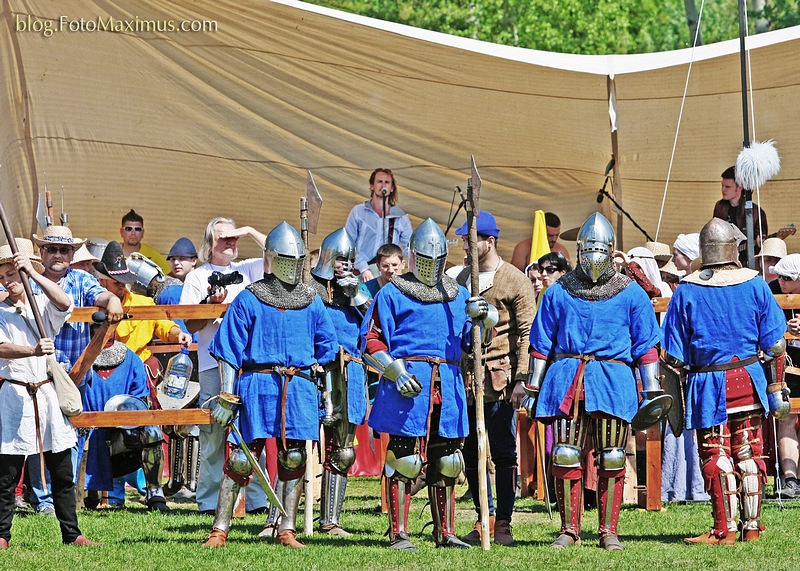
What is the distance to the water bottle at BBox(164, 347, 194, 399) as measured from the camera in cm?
948

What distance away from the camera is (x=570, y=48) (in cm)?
3231

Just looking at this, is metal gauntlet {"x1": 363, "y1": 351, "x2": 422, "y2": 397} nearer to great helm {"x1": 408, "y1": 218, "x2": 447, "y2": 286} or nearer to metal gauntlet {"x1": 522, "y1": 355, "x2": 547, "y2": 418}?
great helm {"x1": 408, "y1": 218, "x2": 447, "y2": 286}

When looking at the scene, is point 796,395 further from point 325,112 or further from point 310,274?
point 325,112

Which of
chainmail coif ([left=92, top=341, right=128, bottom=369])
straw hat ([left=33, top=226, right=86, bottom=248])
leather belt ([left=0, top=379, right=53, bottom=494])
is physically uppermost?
straw hat ([left=33, top=226, right=86, bottom=248])

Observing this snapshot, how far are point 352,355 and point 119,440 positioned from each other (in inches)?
79.3

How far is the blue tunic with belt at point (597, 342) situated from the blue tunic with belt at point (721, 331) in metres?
0.36

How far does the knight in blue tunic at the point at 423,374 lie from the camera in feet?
24.9

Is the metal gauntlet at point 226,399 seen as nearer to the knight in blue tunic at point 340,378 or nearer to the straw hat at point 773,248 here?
the knight in blue tunic at point 340,378

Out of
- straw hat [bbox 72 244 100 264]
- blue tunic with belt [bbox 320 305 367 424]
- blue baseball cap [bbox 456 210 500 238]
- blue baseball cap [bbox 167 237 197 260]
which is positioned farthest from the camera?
blue baseball cap [bbox 167 237 197 260]

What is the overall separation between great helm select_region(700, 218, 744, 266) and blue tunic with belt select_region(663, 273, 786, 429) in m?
0.17

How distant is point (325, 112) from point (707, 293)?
518cm

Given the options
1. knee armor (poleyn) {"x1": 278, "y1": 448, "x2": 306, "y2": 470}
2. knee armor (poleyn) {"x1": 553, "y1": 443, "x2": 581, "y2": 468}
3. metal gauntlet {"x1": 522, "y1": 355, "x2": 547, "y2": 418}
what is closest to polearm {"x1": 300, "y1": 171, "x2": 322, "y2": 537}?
knee armor (poleyn) {"x1": 278, "y1": 448, "x2": 306, "y2": 470}

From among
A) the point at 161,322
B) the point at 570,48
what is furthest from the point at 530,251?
the point at 570,48

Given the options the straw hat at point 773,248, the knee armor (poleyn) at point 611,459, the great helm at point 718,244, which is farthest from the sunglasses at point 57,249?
the straw hat at point 773,248
